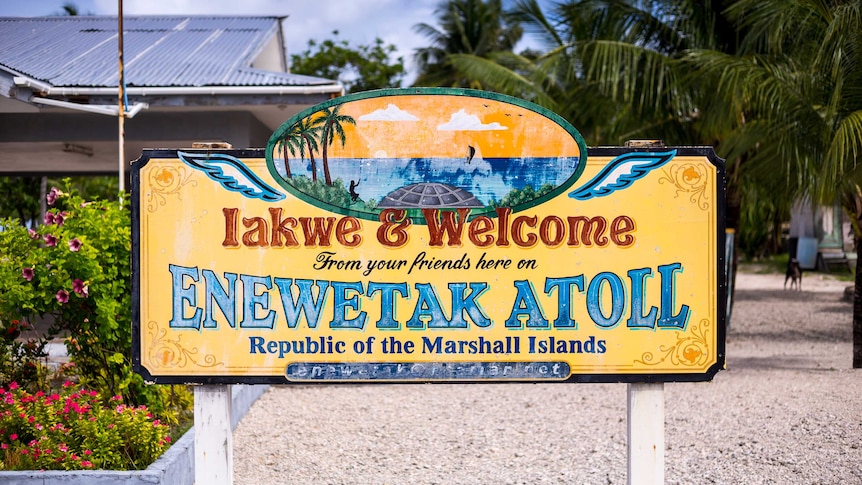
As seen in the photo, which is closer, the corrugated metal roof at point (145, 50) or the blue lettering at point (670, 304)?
the blue lettering at point (670, 304)

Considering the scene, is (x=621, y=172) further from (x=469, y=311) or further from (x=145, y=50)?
(x=145, y=50)

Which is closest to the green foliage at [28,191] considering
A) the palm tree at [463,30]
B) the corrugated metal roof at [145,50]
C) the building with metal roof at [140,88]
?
the corrugated metal roof at [145,50]

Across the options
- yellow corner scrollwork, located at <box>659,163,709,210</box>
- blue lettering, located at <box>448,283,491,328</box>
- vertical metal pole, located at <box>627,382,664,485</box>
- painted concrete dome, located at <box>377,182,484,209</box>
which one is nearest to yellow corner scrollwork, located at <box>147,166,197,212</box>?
painted concrete dome, located at <box>377,182,484,209</box>

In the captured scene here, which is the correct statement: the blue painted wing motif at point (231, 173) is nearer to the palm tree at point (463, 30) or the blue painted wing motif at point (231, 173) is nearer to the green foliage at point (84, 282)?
the green foliage at point (84, 282)

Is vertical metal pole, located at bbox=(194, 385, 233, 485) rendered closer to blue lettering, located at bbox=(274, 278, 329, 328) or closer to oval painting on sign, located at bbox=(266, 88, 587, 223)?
blue lettering, located at bbox=(274, 278, 329, 328)

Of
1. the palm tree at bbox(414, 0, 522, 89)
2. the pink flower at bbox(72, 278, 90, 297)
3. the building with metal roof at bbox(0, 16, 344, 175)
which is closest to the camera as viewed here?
the pink flower at bbox(72, 278, 90, 297)

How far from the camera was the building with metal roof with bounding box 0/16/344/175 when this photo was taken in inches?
378

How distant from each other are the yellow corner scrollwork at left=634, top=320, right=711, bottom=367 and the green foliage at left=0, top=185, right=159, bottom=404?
3.52 meters

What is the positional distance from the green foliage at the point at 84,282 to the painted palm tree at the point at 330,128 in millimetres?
2250

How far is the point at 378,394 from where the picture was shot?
8789 mm

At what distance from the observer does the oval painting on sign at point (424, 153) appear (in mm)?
3898

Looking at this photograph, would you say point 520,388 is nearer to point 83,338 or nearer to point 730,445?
point 730,445

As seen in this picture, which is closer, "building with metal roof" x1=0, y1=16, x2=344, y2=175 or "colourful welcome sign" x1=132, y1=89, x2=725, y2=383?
"colourful welcome sign" x1=132, y1=89, x2=725, y2=383

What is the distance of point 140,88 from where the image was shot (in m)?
9.77
